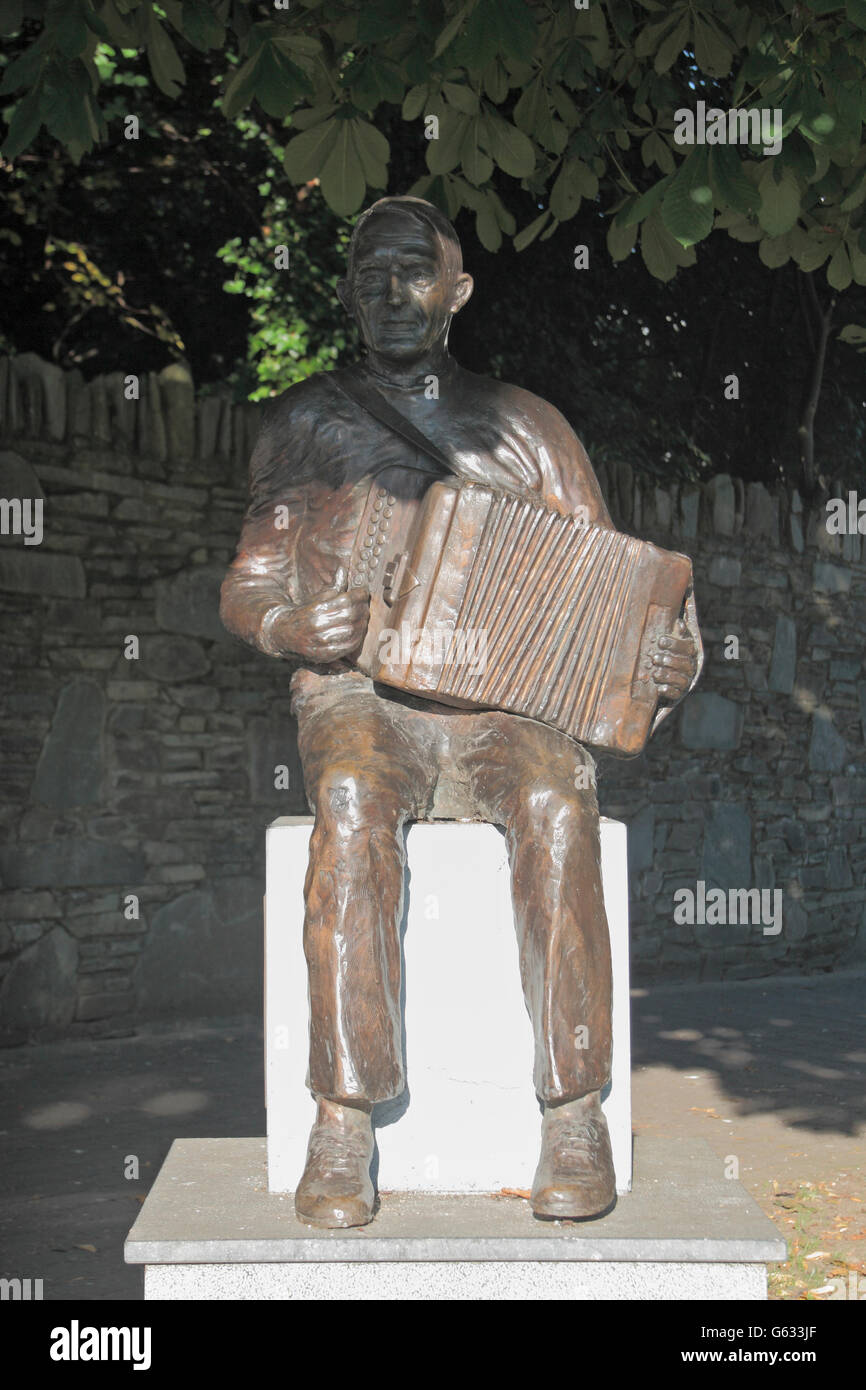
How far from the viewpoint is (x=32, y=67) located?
3.74 m

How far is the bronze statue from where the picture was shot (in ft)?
9.85

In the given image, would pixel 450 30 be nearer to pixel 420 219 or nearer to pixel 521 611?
pixel 420 219

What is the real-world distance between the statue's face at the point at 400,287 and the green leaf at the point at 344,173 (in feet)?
2.66

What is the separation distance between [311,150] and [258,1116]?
10.4 feet

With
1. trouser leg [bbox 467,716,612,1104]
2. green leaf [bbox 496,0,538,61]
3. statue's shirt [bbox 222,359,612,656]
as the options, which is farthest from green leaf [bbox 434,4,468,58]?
trouser leg [bbox 467,716,612,1104]

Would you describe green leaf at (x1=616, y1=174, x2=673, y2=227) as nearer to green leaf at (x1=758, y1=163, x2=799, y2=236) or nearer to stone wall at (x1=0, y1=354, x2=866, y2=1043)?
green leaf at (x1=758, y1=163, x2=799, y2=236)

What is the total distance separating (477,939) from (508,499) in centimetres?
91

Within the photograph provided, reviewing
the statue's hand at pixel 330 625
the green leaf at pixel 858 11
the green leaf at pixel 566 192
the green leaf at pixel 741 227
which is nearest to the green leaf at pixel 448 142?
the green leaf at pixel 566 192

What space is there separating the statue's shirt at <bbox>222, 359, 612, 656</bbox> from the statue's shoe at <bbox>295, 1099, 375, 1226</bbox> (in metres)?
1.07

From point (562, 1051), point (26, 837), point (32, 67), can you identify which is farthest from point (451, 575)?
point (26, 837)

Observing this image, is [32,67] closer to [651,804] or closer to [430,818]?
[430,818]

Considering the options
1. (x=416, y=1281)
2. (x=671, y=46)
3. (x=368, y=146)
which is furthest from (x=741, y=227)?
(x=416, y=1281)

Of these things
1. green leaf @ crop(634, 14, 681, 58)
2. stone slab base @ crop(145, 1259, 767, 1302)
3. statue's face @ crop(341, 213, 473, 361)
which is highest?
green leaf @ crop(634, 14, 681, 58)

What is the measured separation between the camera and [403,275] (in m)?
3.53
